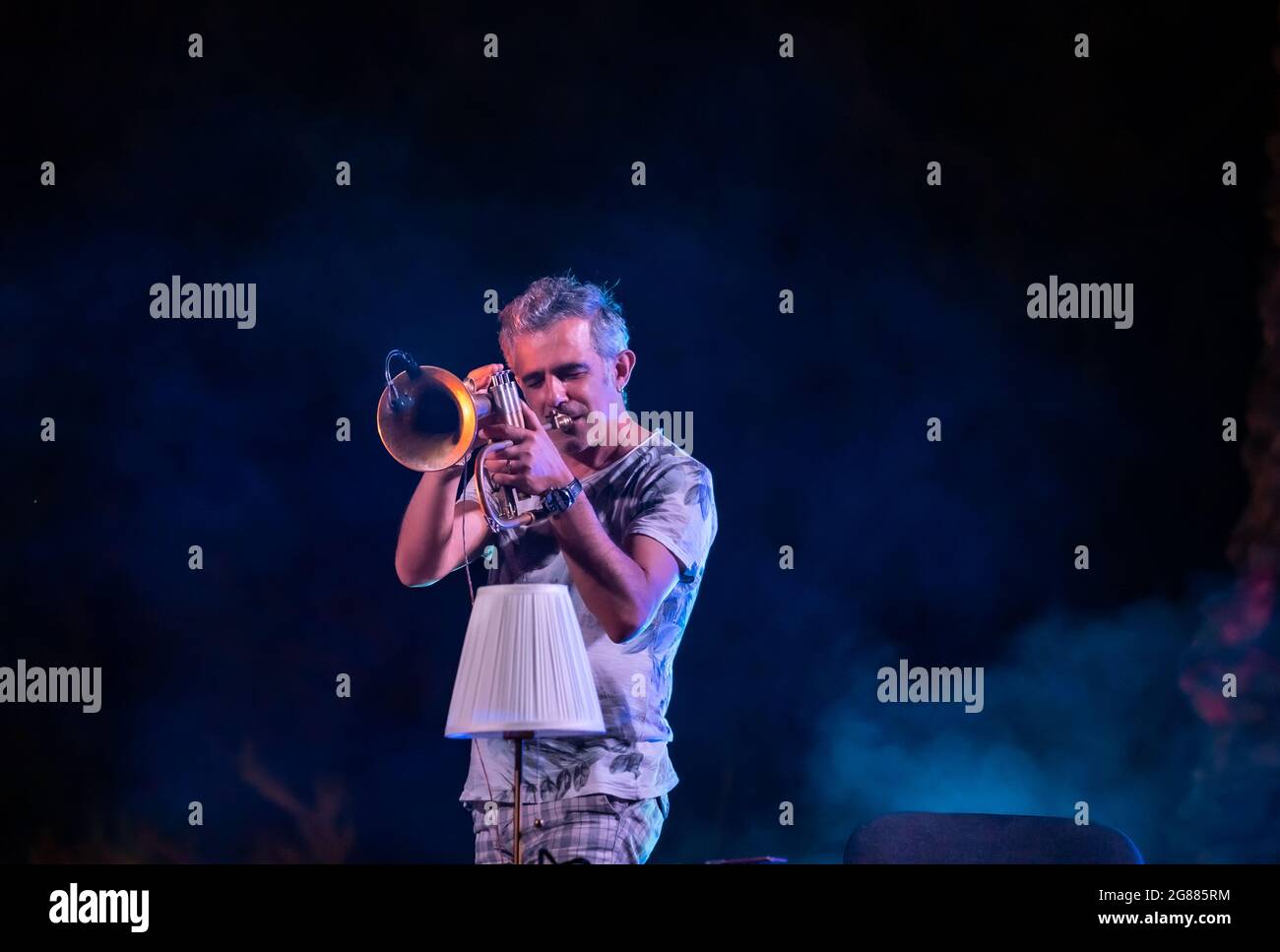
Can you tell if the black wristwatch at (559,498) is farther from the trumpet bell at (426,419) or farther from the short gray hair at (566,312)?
the short gray hair at (566,312)

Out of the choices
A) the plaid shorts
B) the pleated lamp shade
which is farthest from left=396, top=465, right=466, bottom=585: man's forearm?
the pleated lamp shade

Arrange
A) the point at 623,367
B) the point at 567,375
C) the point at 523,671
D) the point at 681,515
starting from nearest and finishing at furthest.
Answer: the point at 523,671 → the point at 681,515 → the point at 567,375 → the point at 623,367

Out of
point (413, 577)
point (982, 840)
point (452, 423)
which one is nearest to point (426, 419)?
point (452, 423)

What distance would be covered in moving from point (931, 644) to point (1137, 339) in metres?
0.99

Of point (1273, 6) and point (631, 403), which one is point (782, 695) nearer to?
point (631, 403)

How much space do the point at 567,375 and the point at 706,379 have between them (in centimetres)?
40

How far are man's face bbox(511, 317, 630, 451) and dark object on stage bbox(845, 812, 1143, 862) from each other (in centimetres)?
132

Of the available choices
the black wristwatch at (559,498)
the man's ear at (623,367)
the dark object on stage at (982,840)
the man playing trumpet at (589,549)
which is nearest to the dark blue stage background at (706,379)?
the man's ear at (623,367)

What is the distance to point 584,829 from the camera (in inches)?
127

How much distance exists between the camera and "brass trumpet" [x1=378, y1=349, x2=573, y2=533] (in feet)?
11.4

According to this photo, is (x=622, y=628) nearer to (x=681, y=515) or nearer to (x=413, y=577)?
(x=681, y=515)

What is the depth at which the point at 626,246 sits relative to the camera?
150 inches

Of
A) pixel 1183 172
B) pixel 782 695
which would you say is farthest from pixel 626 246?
pixel 1183 172

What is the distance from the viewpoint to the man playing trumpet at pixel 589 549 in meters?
3.26
